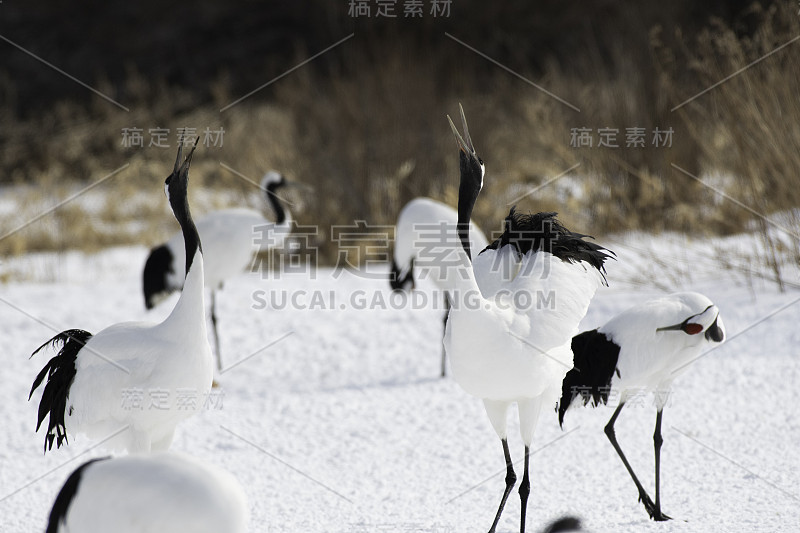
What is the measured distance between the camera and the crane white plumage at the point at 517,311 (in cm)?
323

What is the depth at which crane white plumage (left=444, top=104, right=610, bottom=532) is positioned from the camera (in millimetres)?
3230

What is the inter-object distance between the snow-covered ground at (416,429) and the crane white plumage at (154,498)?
4.49 feet

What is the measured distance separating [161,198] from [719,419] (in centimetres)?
903

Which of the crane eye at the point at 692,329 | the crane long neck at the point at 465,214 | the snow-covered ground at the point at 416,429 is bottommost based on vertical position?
the snow-covered ground at the point at 416,429

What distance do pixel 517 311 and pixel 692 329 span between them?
77cm

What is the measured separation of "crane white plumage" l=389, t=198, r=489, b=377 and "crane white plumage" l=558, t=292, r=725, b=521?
64.9 inches

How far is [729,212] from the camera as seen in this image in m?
7.04

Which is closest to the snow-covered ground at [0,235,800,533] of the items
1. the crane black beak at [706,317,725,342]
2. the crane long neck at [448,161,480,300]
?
the crane black beak at [706,317,725,342]

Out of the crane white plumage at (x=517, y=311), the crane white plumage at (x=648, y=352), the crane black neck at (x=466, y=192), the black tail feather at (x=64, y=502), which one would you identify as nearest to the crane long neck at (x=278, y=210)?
the crane white plumage at (x=517, y=311)

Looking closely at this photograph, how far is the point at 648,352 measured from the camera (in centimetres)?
371

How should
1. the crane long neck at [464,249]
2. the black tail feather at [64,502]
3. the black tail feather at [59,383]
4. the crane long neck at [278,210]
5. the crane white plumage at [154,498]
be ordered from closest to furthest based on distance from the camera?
the crane white plumage at [154,498], the black tail feather at [64,502], the crane long neck at [464,249], the black tail feather at [59,383], the crane long neck at [278,210]

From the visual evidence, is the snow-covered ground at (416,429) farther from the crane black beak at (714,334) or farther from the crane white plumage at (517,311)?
the crane black beak at (714,334)

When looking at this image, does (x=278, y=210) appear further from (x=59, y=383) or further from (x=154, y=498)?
(x=154, y=498)

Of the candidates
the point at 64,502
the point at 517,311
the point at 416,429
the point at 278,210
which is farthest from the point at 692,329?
the point at 278,210
